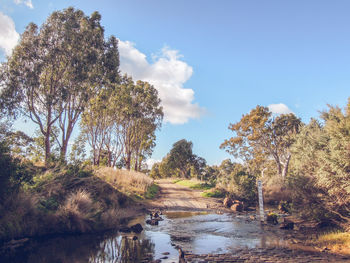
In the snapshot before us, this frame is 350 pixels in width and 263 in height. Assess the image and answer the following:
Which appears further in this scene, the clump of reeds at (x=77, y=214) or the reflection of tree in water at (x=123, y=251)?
the clump of reeds at (x=77, y=214)

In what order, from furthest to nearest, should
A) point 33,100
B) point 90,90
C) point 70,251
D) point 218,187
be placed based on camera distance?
point 218,187 → point 90,90 → point 33,100 → point 70,251

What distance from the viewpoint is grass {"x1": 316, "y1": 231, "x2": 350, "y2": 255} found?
323 inches

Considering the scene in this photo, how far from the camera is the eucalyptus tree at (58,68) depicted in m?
21.8

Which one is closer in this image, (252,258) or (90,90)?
(252,258)

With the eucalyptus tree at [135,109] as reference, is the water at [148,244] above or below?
below

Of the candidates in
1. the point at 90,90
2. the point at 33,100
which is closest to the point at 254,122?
the point at 90,90

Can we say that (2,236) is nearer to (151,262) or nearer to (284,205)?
(151,262)

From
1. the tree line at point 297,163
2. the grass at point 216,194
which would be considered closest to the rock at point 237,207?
the tree line at point 297,163

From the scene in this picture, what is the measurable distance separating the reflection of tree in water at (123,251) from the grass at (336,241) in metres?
6.16

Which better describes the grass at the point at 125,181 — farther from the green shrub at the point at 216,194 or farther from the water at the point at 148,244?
the water at the point at 148,244

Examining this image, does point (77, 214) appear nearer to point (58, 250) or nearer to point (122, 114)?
point (58, 250)

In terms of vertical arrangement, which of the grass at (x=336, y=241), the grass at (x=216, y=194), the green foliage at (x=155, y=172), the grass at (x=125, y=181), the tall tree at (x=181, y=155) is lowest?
the grass at (x=336, y=241)

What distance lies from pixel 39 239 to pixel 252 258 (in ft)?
25.7

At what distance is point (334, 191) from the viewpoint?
9.60 meters
